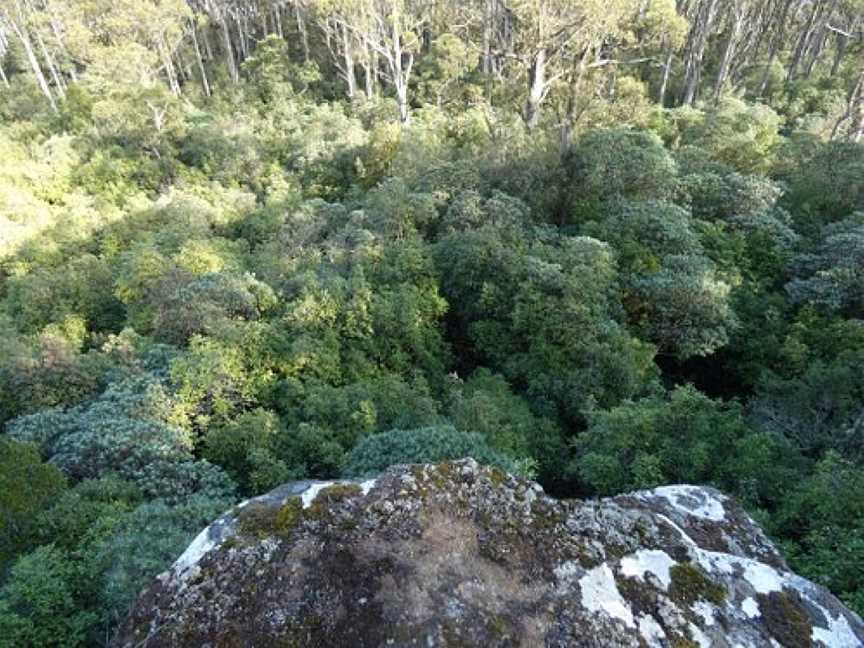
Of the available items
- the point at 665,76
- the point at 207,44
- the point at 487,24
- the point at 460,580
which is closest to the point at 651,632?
the point at 460,580

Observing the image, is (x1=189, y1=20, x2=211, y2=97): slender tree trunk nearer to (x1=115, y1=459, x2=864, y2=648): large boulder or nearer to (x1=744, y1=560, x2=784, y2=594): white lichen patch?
(x1=115, y1=459, x2=864, y2=648): large boulder

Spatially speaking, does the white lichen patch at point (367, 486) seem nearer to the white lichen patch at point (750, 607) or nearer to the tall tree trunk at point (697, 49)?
the white lichen patch at point (750, 607)

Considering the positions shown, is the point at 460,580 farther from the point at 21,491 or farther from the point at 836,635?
the point at 21,491

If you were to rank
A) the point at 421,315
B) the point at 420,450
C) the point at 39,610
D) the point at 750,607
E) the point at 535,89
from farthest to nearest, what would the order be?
the point at 535,89
the point at 421,315
the point at 420,450
the point at 39,610
the point at 750,607

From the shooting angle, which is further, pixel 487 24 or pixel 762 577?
pixel 487 24

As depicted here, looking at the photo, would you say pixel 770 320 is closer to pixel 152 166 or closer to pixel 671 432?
pixel 671 432

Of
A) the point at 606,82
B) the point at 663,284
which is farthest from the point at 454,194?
the point at 606,82

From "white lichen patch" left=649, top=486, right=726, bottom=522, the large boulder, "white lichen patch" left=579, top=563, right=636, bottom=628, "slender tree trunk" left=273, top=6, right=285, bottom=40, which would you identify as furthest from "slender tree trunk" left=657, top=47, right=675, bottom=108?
"white lichen patch" left=579, top=563, right=636, bottom=628

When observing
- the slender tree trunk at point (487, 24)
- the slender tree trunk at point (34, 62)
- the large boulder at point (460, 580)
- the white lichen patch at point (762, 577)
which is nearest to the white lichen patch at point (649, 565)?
the large boulder at point (460, 580)
